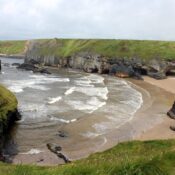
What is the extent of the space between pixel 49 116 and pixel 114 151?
24575 mm

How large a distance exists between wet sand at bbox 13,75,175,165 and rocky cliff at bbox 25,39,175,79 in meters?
54.0

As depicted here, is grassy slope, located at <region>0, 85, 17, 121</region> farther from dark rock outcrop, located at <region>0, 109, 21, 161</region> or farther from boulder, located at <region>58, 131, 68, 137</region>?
boulder, located at <region>58, 131, 68, 137</region>

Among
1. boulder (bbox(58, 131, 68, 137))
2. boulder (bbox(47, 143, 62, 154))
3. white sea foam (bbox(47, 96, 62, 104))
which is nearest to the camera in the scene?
boulder (bbox(47, 143, 62, 154))

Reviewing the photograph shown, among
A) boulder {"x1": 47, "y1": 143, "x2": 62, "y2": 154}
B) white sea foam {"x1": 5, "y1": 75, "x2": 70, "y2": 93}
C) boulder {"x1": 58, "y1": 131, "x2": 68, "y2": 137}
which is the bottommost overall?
white sea foam {"x1": 5, "y1": 75, "x2": 70, "y2": 93}

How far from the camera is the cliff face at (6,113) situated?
33.0m

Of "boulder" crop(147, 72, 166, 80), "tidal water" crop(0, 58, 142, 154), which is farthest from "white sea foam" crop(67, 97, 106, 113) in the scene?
"boulder" crop(147, 72, 166, 80)

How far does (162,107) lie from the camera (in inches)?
2111

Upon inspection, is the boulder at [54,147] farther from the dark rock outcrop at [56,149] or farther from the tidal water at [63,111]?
Answer: the tidal water at [63,111]

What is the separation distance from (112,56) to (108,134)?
90364mm

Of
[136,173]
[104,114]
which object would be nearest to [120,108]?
[104,114]

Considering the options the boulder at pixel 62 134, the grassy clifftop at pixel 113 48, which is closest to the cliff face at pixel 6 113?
the boulder at pixel 62 134

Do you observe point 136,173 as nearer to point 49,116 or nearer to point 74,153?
point 74,153

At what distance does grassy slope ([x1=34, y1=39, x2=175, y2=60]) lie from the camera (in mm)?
119625

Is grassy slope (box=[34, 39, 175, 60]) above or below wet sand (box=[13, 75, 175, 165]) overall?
above
